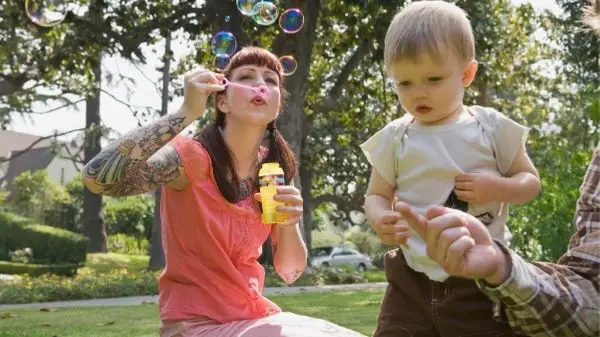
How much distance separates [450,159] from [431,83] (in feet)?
0.73

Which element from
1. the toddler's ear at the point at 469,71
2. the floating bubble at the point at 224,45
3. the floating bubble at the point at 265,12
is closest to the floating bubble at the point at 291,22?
the floating bubble at the point at 265,12

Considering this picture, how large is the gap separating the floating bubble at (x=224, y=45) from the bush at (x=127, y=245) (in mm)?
30179

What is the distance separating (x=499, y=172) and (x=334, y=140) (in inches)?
854

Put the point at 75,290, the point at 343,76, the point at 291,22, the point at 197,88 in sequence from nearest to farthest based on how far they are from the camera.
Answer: the point at 197,88
the point at 291,22
the point at 75,290
the point at 343,76

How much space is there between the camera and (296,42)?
15.6m

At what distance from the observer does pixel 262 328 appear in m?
2.93

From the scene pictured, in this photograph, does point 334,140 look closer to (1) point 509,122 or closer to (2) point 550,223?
(2) point 550,223

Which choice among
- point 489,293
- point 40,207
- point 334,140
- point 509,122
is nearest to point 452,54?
point 509,122

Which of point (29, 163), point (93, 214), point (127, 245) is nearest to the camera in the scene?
point (93, 214)

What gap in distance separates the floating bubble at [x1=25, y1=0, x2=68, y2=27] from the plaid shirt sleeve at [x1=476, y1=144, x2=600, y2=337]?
6713 millimetres

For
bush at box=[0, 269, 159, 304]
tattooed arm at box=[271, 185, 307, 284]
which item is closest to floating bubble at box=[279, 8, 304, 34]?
tattooed arm at box=[271, 185, 307, 284]

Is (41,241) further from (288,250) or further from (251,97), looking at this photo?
(251,97)

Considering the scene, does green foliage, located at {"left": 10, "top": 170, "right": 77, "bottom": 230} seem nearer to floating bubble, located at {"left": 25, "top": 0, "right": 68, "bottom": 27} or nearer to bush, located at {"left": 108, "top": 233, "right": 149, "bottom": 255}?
bush, located at {"left": 108, "top": 233, "right": 149, "bottom": 255}

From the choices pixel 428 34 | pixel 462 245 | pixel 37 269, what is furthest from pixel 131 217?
pixel 462 245
